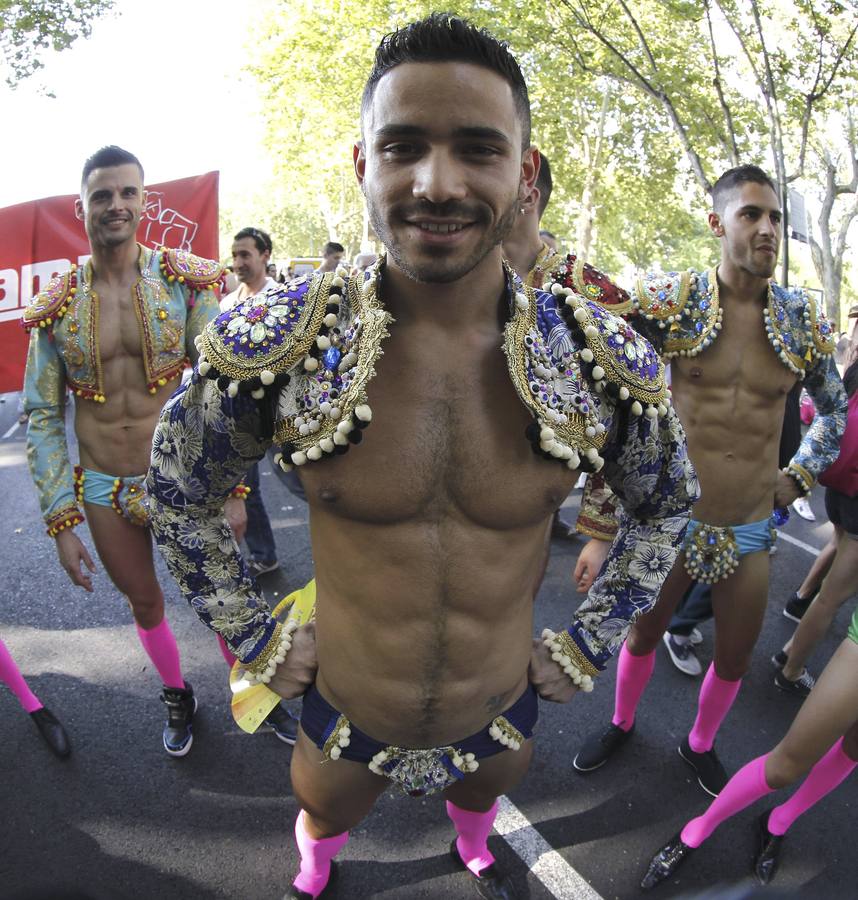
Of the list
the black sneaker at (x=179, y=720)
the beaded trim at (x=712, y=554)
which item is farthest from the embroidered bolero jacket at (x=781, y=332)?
the black sneaker at (x=179, y=720)

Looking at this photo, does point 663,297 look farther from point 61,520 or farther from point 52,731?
point 52,731

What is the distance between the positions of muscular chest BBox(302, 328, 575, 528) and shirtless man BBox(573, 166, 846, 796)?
58.5 inches

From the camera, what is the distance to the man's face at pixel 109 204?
2.76 meters

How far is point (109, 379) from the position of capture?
111 inches

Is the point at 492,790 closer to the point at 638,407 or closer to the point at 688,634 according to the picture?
the point at 638,407

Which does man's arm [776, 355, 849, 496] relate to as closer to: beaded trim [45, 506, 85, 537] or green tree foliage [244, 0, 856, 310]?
beaded trim [45, 506, 85, 537]

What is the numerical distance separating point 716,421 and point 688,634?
5.33 feet

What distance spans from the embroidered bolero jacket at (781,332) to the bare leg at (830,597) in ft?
2.18

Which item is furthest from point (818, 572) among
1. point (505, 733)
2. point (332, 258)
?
point (332, 258)

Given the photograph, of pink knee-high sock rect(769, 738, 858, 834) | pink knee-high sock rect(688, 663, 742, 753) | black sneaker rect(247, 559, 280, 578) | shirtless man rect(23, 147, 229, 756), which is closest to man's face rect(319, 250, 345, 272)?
black sneaker rect(247, 559, 280, 578)

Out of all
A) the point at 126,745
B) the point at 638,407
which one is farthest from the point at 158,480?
the point at 126,745

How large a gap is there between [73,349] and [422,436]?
6.45 feet

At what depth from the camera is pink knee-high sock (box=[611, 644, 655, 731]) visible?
289cm

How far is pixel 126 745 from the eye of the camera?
3000mm
